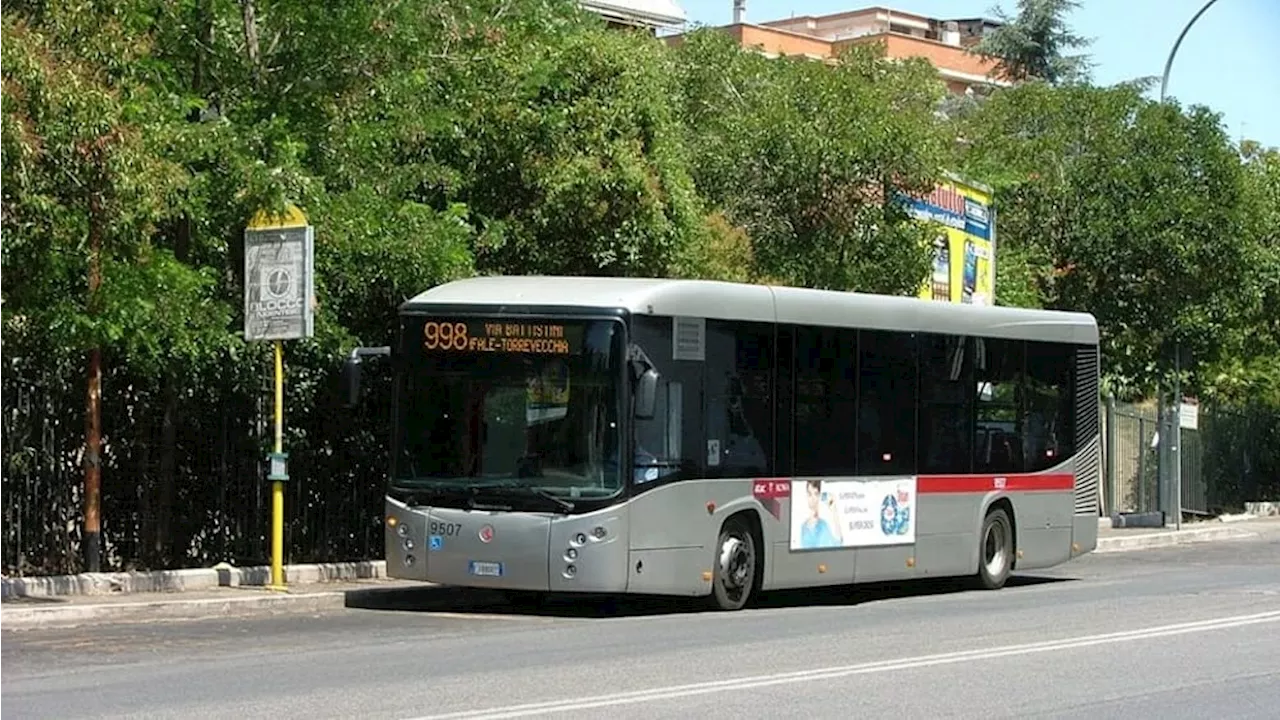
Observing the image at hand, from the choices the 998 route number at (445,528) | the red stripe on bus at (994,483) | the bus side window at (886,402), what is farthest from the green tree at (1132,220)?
the 998 route number at (445,528)

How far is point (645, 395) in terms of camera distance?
57.2 feet

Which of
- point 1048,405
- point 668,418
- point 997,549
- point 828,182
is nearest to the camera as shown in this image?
point 668,418

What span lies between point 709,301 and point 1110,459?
20.1m

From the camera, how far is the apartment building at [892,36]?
247 ft

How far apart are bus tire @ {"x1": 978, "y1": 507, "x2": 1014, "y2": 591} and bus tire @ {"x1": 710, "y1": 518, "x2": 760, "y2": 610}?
14.5ft

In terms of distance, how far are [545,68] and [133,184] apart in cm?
762

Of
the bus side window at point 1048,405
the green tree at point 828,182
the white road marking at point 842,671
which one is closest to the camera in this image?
the white road marking at point 842,671

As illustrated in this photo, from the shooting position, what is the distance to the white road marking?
11.1m

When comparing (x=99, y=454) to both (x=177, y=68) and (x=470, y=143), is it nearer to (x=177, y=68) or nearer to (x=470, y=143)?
(x=177, y=68)

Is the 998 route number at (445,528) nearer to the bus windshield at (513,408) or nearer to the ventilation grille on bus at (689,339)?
the bus windshield at (513,408)

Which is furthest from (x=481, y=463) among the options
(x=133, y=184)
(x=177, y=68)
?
(x=177, y=68)

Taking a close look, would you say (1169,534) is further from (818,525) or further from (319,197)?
(319,197)

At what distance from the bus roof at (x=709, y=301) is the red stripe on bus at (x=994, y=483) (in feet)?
5.29

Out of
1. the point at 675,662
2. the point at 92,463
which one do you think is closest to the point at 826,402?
the point at 675,662
